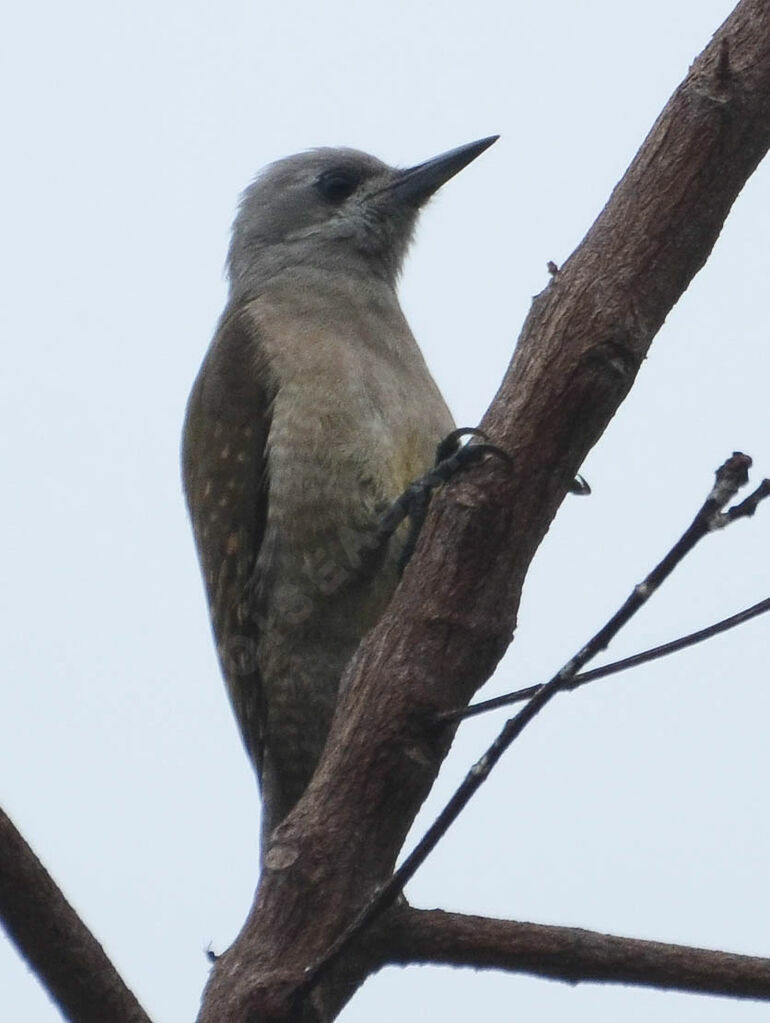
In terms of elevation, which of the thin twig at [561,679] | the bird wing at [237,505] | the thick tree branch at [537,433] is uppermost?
the bird wing at [237,505]

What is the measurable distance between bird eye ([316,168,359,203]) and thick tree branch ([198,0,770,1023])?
3477 mm

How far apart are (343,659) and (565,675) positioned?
245 centimetres

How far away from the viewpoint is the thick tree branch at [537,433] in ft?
11.9

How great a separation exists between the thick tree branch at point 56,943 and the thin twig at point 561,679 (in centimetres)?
42

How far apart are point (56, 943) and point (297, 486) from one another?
253 centimetres

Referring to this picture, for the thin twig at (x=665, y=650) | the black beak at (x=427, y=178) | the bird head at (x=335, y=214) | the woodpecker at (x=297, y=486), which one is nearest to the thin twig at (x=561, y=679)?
the thin twig at (x=665, y=650)

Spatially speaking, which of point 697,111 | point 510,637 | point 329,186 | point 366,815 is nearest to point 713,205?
point 697,111

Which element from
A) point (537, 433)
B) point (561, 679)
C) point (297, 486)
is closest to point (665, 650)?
point (561, 679)

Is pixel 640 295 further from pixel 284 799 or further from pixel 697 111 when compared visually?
pixel 284 799

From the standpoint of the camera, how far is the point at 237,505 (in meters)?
5.57

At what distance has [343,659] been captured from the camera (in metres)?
5.33

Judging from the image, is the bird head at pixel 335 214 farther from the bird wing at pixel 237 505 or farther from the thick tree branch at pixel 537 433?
the thick tree branch at pixel 537 433

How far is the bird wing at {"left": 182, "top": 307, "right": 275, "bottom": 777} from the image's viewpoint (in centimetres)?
551

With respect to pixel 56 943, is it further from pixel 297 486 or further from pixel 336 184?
pixel 336 184
